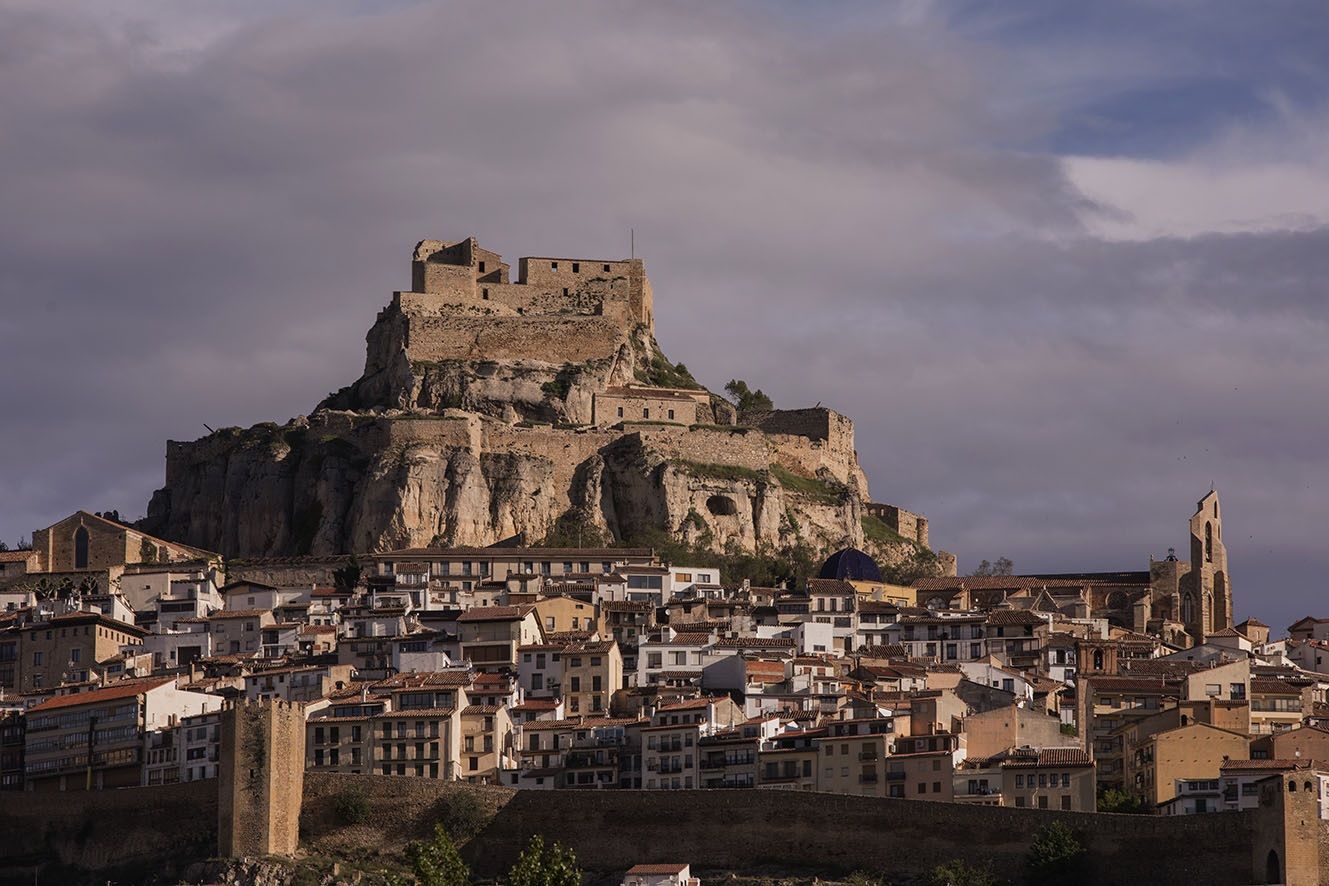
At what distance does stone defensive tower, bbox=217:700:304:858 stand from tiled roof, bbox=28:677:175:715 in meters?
8.68

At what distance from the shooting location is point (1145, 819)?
242ft

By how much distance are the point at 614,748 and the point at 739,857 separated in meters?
8.62

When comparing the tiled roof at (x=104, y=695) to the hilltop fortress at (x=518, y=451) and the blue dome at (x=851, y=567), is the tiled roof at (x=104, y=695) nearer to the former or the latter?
the hilltop fortress at (x=518, y=451)

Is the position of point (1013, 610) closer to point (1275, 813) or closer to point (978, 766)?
point (978, 766)

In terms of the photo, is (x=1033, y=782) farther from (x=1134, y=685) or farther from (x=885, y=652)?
(x=885, y=652)

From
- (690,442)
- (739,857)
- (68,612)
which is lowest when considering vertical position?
(739,857)

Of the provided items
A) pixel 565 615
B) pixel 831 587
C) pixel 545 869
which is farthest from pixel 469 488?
pixel 545 869

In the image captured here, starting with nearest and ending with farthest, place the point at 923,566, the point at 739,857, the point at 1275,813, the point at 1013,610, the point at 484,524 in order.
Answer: the point at 1275,813
the point at 739,857
the point at 1013,610
the point at 484,524
the point at 923,566

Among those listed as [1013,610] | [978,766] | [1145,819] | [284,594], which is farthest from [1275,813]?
[284,594]

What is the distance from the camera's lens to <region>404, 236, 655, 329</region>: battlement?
123 meters

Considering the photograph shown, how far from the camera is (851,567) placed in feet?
364

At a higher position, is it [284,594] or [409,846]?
[284,594]

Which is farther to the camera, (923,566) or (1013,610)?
(923,566)

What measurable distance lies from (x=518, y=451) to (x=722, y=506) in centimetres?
823
